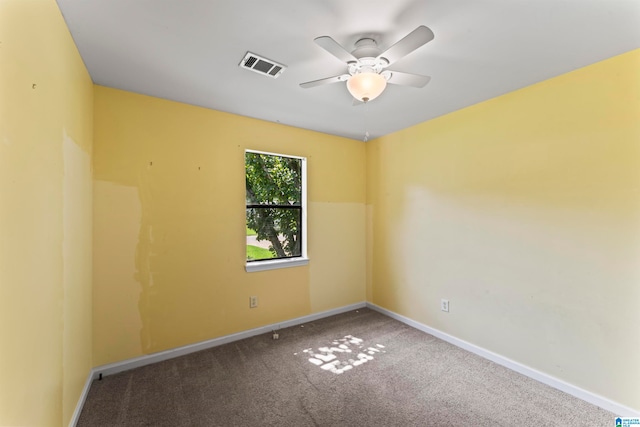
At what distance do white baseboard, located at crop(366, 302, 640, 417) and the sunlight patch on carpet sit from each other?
2.36 ft

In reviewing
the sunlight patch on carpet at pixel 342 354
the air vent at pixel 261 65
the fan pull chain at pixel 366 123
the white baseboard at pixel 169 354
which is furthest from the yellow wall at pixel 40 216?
the fan pull chain at pixel 366 123

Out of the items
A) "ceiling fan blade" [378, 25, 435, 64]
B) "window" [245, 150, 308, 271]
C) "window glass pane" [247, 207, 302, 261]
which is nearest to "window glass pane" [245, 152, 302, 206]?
"window" [245, 150, 308, 271]

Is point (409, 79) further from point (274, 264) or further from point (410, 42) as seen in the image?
point (274, 264)

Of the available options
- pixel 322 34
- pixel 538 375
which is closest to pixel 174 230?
pixel 322 34

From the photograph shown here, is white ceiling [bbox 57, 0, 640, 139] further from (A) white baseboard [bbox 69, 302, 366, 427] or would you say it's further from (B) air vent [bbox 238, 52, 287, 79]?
(A) white baseboard [bbox 69, 302, 366, 427]

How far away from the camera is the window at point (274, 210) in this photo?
3035 mm

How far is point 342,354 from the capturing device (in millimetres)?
2555

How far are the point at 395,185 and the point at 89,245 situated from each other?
3.25 meters

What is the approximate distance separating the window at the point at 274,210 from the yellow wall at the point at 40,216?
1.49 meters

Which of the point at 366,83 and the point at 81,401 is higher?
the point at 366,83

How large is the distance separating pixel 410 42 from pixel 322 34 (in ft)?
1.79

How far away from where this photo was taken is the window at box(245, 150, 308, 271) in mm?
3035

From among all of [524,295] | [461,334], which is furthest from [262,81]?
[461,334]

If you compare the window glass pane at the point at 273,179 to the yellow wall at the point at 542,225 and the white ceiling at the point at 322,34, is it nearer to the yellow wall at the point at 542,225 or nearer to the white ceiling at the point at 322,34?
the white ceiling at the point at 322,34
